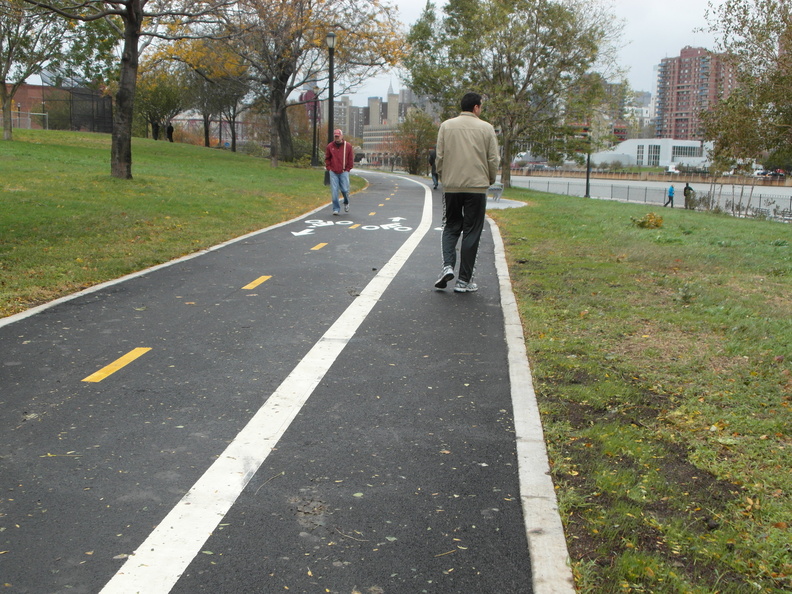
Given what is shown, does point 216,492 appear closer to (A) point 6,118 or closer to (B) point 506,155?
(B) point 506,155

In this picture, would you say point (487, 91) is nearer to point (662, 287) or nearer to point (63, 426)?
point (662, 287)

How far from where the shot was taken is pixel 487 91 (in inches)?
1522

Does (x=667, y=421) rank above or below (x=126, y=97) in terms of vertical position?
below

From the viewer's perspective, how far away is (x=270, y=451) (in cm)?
400

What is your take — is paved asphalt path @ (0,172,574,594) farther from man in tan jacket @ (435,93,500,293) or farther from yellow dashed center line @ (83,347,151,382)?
man in tan jacket @ (435,93,500,293)

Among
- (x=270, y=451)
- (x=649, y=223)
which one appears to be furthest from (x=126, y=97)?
(x=270, y=451)

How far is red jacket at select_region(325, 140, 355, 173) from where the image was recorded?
56.7 feet

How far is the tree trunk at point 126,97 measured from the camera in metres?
20.4

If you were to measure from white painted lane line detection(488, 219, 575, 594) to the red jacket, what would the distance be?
1200cm

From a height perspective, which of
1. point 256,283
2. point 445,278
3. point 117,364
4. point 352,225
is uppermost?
point 352,225

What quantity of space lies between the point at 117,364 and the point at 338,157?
12356 mm

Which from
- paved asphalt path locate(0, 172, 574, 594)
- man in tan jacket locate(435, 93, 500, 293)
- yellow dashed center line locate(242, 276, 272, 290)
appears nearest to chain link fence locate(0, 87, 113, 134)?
yellow dashed center line locate(242, 276, 272, 290)

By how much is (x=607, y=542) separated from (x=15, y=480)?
264 centimetres

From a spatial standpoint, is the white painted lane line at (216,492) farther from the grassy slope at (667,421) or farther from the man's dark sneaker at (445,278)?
the man's dark sneaker at (445,278)
